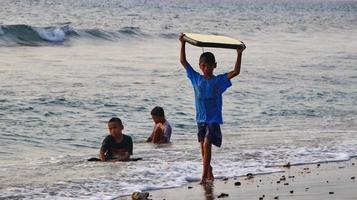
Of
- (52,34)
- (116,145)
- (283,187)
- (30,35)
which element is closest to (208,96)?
(283,187)

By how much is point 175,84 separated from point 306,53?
1489 centimetres

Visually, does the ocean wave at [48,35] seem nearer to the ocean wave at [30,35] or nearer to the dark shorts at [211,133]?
the ocean wave at [30,35]

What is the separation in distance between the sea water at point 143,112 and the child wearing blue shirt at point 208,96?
566 mm

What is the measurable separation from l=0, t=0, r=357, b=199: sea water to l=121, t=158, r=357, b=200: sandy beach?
36 centimetres

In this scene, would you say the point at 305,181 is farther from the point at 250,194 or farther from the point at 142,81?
the point at 142,81

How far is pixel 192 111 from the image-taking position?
18.1 metres

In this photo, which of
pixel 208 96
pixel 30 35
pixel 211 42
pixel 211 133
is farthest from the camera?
pixel 30 35

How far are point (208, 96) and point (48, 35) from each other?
92.2 ft

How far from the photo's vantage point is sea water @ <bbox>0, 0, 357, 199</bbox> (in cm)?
1061

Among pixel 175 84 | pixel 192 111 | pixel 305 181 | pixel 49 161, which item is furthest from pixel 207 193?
pixel 175 84

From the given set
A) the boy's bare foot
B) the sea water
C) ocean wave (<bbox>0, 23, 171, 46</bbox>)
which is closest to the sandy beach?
the boy's bare foot

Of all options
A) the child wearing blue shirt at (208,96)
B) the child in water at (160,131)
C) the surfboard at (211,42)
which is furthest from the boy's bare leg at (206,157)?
the child in water at (160,131)

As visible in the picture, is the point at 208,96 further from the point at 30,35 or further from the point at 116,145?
the point at 30,35

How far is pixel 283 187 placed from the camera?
948cm
